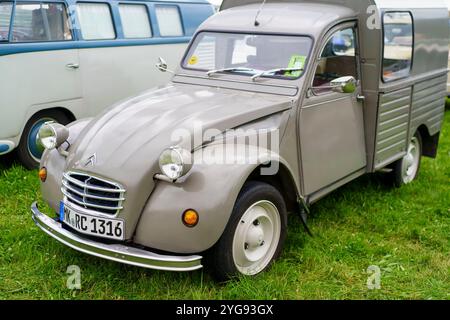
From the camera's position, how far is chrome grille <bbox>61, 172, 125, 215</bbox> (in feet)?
11.2

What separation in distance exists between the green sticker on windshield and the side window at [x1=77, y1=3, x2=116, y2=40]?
3.38 m

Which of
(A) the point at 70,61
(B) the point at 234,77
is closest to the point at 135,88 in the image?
(A) the point at 70,61

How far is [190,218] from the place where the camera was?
10.6 ft

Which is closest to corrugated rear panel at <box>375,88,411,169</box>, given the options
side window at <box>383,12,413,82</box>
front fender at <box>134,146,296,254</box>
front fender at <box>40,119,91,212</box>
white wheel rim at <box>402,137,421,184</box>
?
side window at <box>383,12,413,82</box>

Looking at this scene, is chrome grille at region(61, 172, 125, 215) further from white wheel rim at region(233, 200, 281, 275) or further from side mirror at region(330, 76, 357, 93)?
side mirror at region(330, 76, 357, 93)

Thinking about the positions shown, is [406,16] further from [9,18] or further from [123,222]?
[9,18]

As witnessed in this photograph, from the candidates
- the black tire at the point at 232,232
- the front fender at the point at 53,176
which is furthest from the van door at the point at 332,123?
the front fender at the point at 53,176

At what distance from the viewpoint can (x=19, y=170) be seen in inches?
233

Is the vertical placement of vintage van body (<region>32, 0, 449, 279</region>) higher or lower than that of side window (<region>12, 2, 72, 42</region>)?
lower

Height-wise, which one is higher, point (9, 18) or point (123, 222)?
point (9, 18)

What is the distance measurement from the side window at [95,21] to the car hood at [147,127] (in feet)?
9.08

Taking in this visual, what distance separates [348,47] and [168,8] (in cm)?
375

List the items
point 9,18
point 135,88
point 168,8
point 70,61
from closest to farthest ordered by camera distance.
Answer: point 9,18 < point 70,61 < point 135,88 < point 168,8

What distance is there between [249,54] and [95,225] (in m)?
2.06
